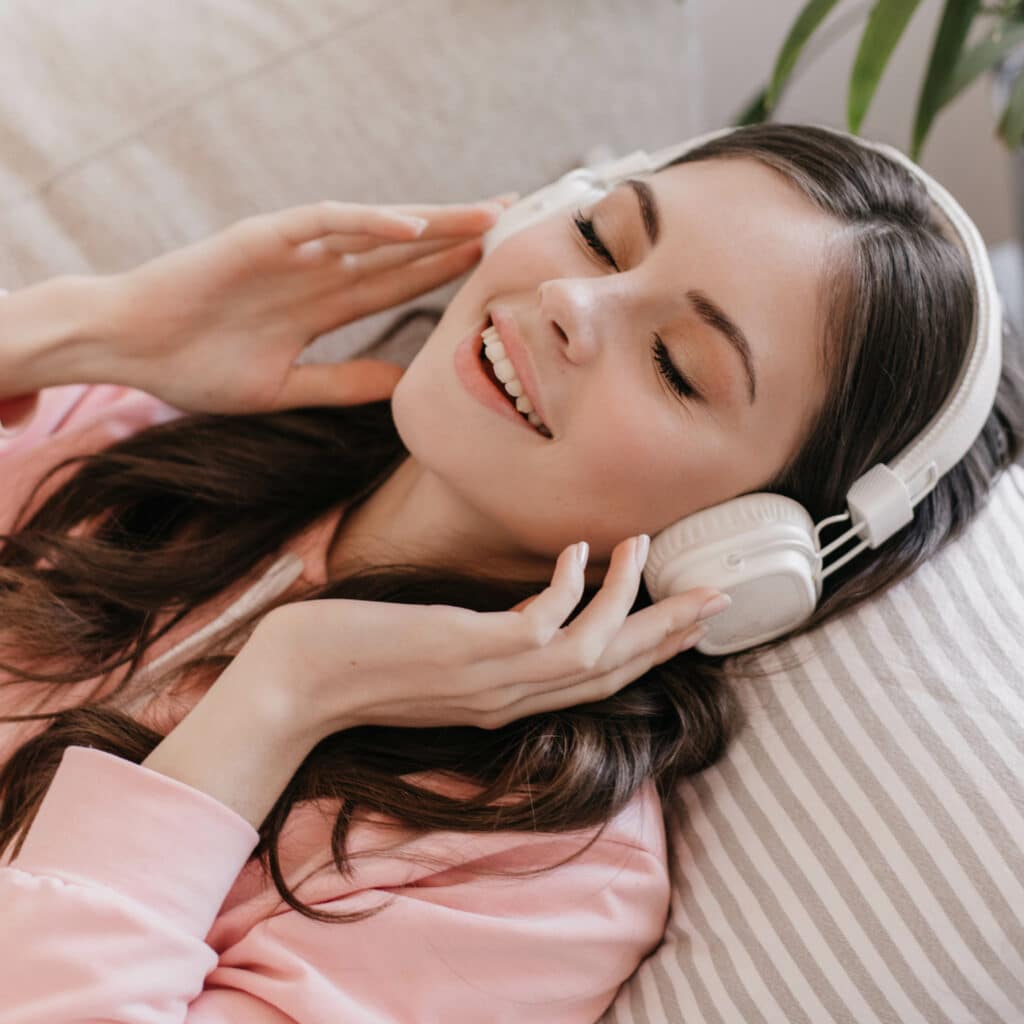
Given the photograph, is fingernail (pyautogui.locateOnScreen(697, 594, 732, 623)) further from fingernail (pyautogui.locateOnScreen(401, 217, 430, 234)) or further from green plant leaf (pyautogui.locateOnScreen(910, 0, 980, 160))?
green plant leaf (pyautogui.locateOnScreen(910, 0, 980, 160))

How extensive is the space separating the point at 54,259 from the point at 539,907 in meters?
0.98

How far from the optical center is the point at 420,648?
92 centimetres

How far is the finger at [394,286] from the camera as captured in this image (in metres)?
1.29

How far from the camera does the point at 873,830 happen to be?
0.94 meters

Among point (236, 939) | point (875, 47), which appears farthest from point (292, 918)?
point (875, 47)

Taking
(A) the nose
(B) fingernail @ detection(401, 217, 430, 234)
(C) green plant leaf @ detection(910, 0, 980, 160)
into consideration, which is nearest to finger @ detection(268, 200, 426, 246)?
(B) fingernail @ detection(401, 217, 430, 234)

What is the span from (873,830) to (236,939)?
0.57 meters

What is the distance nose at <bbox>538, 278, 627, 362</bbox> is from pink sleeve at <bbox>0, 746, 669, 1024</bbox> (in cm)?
44

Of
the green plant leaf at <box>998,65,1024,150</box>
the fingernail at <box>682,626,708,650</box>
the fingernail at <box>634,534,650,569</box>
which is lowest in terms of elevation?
the fingernail at <box>682,626,708,650</box>

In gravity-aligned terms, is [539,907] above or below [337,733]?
below

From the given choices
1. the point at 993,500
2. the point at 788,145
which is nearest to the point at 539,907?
the point at 993,500

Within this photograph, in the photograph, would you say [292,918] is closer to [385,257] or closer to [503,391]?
[503,391]

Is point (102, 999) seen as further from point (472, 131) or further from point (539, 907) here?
point (472, 131)

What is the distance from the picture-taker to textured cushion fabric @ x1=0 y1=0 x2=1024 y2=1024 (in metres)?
0.92
